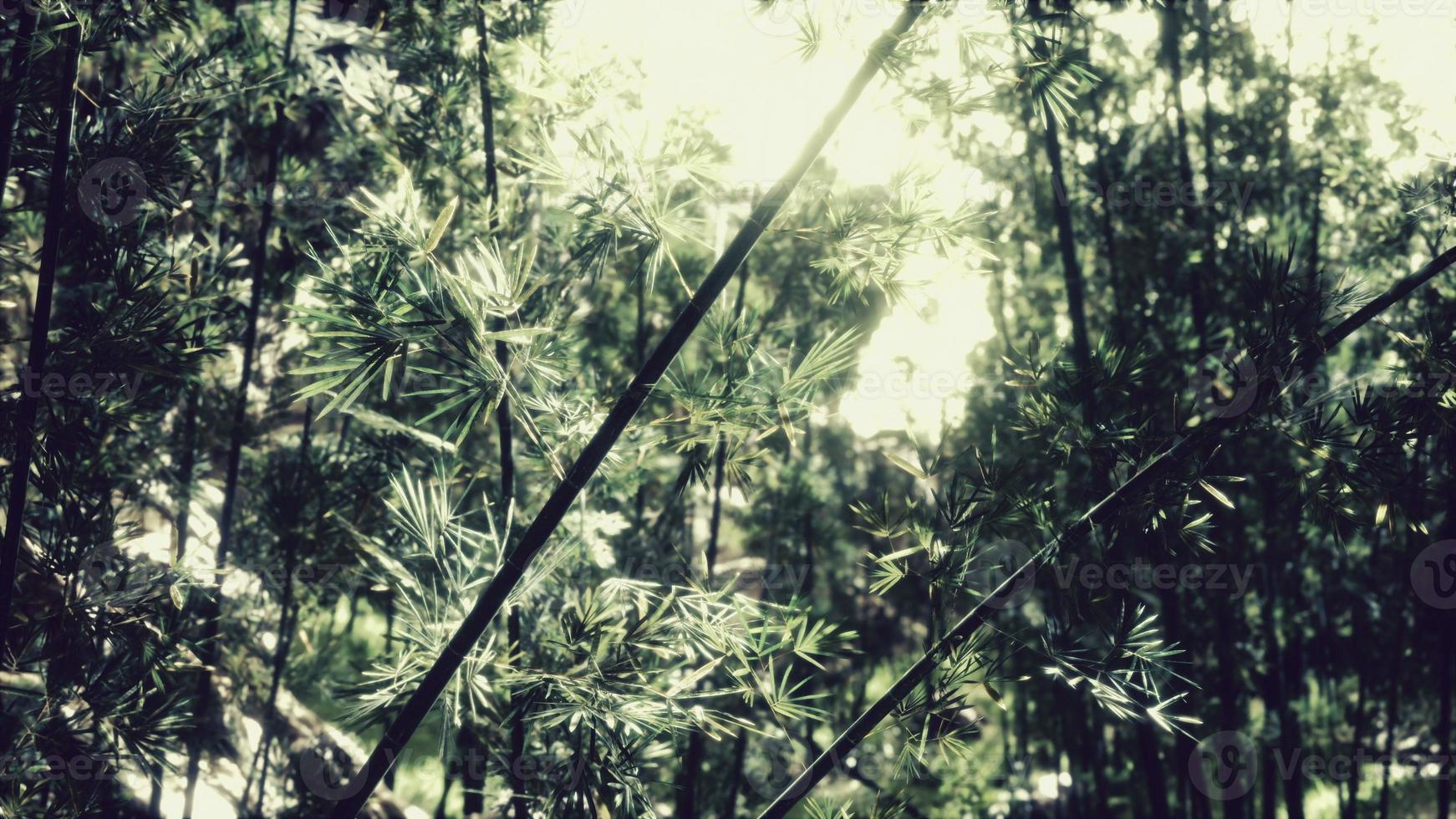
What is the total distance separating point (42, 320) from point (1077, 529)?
7.00 feet

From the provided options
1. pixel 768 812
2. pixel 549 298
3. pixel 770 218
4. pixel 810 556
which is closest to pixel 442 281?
pixel 770 218

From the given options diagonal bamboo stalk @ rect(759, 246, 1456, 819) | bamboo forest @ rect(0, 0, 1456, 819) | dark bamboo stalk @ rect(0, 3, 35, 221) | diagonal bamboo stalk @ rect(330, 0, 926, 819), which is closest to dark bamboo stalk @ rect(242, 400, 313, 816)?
bamboo forest @ rect(0, 0, 1456, 819)

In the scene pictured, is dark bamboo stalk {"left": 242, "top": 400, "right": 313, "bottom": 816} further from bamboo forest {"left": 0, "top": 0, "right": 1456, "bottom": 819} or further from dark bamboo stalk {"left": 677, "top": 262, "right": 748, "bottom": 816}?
dark bamboo stalk {"left": 677, "top": 262, "right": 748, "bottom": 816}

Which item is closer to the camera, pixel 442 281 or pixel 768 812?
pixel 442 281

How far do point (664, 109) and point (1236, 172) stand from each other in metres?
3.08

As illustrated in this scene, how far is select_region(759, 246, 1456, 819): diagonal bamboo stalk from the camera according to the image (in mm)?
1513

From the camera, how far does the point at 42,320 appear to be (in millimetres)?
1828

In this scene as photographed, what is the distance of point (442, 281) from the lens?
1.41 metres

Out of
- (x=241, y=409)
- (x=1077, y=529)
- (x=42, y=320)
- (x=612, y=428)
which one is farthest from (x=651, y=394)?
(x=241, y=409)

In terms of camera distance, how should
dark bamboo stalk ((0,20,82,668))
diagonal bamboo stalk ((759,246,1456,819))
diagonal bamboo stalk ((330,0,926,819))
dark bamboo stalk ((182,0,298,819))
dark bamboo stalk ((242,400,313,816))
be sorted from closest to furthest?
diagonal bamboo stalk ((330,0,926,819)) → diagonal bamboo stalk ((759,246,1456,819)) → dark bamboo stalk ((0,20,82,668)) → dark bamboo stalk ((182,0,298,819)) → dark bamboo stalk ((242,400,313,816))

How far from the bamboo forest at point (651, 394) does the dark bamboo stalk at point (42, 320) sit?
0.01m

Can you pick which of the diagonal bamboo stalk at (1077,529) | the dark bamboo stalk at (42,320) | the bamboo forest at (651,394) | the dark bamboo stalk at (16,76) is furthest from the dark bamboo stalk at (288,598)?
the diagonal bamboo stalk at (1077,529)

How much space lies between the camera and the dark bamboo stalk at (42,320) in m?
1.81

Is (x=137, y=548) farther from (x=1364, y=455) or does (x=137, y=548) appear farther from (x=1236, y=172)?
(x=1236, y=172)
